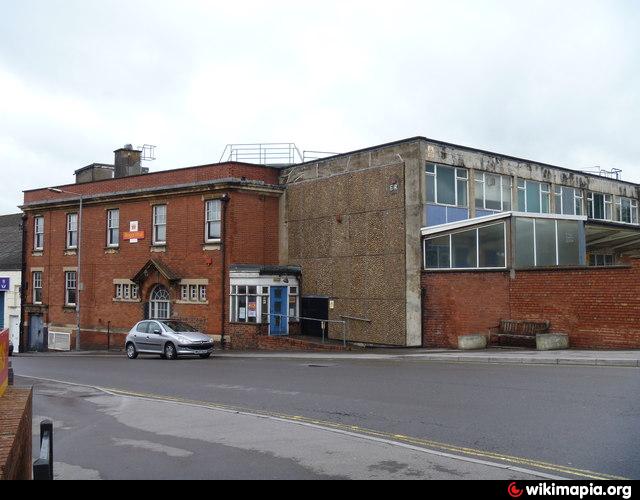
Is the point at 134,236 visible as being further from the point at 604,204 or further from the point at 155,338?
A: the point at 604,204

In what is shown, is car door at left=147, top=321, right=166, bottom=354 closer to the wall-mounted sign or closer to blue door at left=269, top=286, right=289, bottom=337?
blue door at left=269, top=286, right=289, bottom=337

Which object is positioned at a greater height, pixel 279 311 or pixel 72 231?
pixel 72 231

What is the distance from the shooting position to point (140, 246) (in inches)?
1426

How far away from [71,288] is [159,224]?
355 inches

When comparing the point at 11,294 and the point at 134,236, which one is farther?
the point at 11,294

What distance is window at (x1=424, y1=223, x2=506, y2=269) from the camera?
25.2m

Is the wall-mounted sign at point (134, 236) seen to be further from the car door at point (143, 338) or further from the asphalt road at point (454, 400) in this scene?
the asphalt road at point (454, 400)

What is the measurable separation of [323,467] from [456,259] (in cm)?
1907

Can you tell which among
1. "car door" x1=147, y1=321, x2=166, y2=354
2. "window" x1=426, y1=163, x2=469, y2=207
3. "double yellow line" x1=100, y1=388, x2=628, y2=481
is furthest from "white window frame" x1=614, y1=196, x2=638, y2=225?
"double yellow line" x1=100, y1=388, x2=628, y2=481
